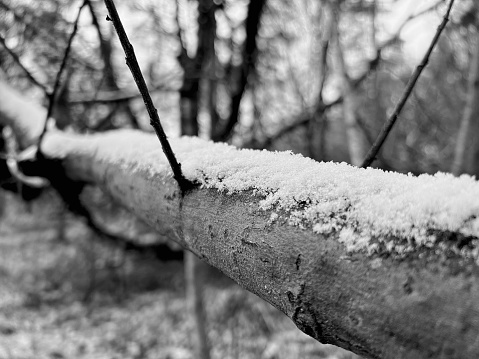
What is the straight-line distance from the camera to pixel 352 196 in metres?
0.62

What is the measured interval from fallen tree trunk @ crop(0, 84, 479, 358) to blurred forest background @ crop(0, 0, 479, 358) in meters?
1.82

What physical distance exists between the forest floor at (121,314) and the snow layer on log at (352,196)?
353 cm

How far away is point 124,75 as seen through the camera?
422 cm

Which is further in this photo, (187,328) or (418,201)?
(187,328)

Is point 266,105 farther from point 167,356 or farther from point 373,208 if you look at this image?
point 373,208

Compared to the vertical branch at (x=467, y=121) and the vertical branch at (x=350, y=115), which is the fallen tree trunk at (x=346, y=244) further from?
the vertical branch at (x=467, y=121)

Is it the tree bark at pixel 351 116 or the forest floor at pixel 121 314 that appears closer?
the tree bark at pixel 351 116

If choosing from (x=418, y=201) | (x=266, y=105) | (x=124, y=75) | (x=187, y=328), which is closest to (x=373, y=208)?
(x=418, y=201)

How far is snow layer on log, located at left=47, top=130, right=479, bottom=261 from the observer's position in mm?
520

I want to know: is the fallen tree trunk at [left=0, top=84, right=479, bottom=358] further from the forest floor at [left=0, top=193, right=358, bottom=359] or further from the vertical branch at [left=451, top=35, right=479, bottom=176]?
the forest floor at [left=0, top=193, right=358, bottom=359]

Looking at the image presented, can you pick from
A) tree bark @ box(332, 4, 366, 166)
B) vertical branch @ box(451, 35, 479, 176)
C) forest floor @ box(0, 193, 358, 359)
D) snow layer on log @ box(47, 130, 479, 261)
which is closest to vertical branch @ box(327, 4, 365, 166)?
tree bark @ box(332, 4, 366, 166)

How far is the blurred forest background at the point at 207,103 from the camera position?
3.10 m

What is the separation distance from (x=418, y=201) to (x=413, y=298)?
0.46ft

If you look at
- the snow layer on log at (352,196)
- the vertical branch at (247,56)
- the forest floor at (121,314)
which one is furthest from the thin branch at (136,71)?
the forest floor at (121,314)
